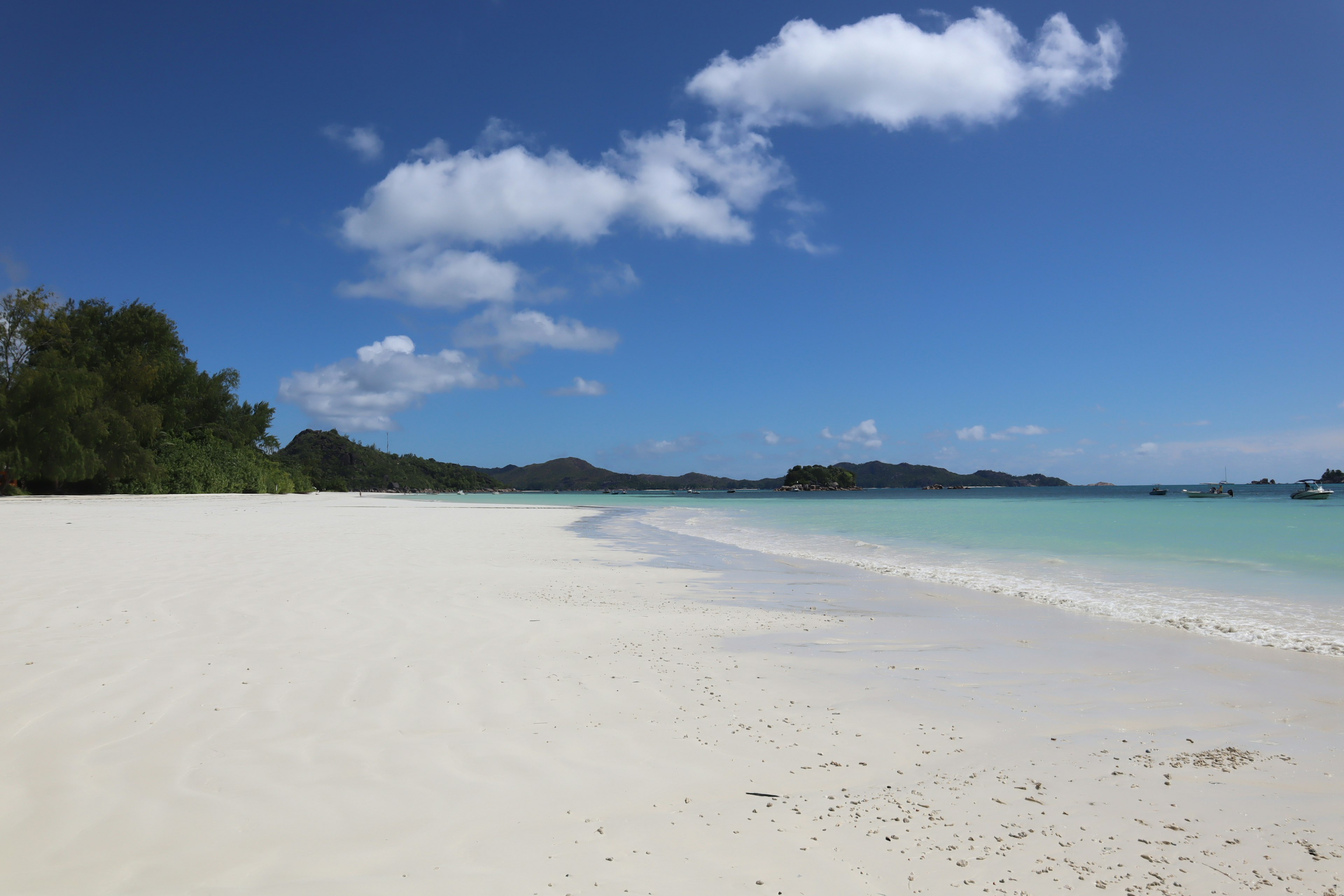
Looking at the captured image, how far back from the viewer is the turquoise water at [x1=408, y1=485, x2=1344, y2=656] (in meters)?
8.59

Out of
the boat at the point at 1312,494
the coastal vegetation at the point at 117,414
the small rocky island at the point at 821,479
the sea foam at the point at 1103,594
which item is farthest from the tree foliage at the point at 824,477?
the sea foam at the point at 1103,594

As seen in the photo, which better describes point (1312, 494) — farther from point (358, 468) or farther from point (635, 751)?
point (358, 468)

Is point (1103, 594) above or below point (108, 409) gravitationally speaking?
below

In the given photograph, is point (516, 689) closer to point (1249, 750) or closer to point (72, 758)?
point (72, 758)

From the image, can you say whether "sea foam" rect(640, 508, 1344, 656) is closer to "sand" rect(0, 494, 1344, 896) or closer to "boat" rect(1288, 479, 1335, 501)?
"sand" rect(0, 494, 1344, 896)

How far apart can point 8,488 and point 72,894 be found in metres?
44.5

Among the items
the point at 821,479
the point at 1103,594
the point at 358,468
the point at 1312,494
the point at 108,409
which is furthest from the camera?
the point at 821,479

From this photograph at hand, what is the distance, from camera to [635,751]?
3605 mm

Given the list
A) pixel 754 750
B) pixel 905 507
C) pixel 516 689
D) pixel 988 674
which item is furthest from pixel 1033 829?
pixel 905 507

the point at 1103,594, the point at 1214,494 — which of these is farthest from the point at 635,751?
the point at 1214,494

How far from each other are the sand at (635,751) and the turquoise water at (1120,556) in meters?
1.77

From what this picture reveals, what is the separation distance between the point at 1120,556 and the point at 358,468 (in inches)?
5415

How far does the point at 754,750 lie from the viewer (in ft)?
12.0

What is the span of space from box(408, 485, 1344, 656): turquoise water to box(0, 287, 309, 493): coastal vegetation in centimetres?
3020
